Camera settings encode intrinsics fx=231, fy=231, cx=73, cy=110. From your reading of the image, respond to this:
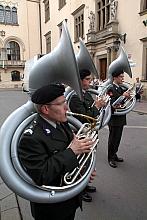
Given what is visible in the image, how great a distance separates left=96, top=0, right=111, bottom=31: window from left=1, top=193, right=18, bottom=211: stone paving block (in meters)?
16.7

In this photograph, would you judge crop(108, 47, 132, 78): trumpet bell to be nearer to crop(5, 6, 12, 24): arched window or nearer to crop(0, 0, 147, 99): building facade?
crop(0, 0, 147, 99): building facade

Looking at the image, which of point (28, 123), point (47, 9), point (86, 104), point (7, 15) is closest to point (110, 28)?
point (86, 104)

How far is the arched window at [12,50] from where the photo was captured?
38.4 m

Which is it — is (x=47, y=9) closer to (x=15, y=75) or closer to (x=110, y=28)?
(x=15, y=75)

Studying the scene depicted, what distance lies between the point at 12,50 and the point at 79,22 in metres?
19.5

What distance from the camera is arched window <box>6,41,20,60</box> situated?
38.4 meters

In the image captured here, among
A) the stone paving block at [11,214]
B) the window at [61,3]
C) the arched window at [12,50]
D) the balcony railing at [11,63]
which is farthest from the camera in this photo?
the arched window at [12,50]

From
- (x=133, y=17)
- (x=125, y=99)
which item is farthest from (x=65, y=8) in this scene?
(x=125, y=99)

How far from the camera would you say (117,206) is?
2.95m

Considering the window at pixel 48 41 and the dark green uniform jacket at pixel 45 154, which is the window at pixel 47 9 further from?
the dark green uniform jacket at pixel 45 154

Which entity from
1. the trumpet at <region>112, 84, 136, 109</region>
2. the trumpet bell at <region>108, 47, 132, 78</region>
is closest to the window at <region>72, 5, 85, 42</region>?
the trumpet bell at <region>108, 47, 132, 78</region>

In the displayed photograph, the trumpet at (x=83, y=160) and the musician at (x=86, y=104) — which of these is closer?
the trumpet at (x=83, y=160)

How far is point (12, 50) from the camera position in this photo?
38.7 meters

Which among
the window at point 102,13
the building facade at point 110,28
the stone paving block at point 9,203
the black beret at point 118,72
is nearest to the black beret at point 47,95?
the stone paving block at point 9,203
